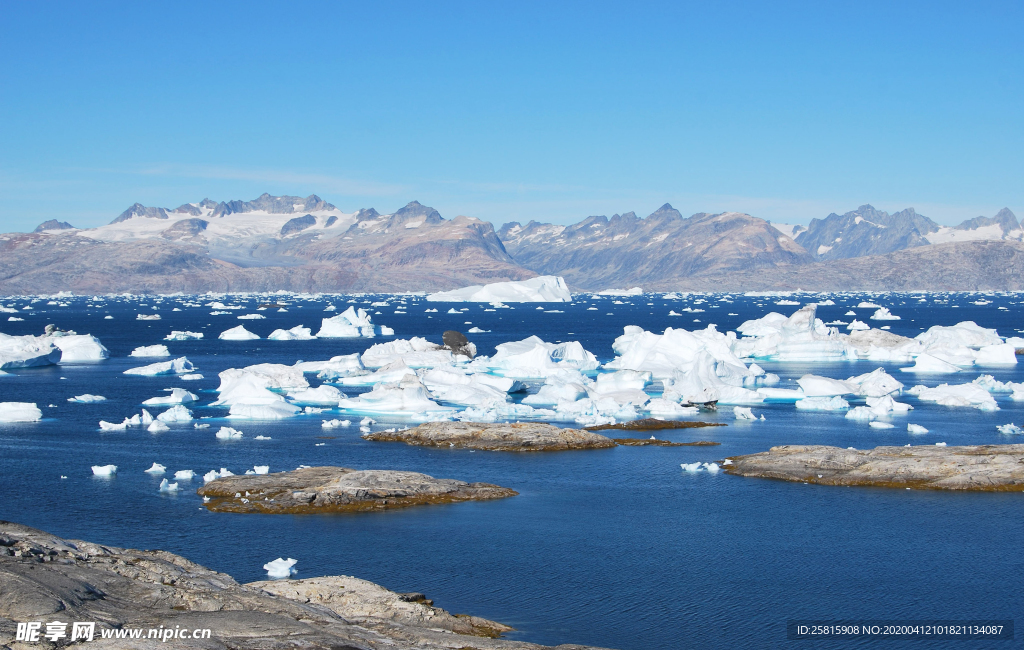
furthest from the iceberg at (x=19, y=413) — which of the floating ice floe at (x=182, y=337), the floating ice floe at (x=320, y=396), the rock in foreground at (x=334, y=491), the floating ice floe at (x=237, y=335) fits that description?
the floating ice floe at (x=182, y=337)

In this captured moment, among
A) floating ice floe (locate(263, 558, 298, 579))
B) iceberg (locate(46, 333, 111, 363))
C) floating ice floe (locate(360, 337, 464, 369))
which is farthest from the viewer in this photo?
iceberg (locate(46, 333, 111, 363))

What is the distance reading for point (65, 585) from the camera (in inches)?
442

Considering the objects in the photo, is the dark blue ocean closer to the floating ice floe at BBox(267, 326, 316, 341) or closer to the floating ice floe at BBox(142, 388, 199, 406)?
the floating ice floe at BBox(142, 388, 199, 406)

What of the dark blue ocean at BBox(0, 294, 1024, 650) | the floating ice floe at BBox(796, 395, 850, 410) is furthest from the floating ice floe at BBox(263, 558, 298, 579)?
the floating ice floe at BBox(796, 395, 850, 410)

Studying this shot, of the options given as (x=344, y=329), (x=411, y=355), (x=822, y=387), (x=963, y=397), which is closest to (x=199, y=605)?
(x=822, y=387)

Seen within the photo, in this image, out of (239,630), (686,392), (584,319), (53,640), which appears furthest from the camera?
(584,319)

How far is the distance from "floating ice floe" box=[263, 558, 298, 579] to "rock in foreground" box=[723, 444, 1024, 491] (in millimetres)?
13769

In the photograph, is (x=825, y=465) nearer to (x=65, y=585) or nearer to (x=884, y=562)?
(x=884, y=562)

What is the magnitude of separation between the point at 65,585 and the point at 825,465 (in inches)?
805

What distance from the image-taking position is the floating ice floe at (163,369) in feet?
163

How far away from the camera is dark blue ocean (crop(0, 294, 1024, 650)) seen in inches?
634

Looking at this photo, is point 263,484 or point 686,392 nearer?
point 263,484

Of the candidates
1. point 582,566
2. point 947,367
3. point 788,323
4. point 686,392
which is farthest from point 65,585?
point 788,323

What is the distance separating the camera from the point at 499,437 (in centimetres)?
3117
